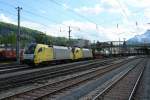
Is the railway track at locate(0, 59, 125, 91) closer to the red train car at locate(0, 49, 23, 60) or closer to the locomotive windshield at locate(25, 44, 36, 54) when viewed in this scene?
the locomotive windshield at locate(25, 44, 36, 54)

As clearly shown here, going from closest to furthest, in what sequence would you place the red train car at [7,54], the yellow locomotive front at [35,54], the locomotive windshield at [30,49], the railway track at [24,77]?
the railway track at [24,77] → the yellow locomotive front at [35,54] → the locomotive windshield at [30,49] → the red train car at [7,54]

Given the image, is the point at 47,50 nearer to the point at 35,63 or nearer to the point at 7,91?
the point at 35,63

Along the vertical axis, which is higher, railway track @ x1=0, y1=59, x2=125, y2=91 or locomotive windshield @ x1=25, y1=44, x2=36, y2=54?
locomotive windshield @ x1=25, y1=44, x2=36, y2=54

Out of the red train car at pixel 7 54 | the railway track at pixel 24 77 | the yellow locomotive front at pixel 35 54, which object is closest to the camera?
the railway track at pixel 24 77

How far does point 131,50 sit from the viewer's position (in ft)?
600

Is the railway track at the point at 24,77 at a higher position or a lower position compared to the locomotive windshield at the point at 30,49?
lower

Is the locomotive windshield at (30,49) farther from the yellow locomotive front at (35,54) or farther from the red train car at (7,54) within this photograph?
the red train car at (7,54)

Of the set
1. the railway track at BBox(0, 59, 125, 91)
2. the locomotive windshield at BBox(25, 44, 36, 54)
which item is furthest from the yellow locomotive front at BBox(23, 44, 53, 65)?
the railway track at BBox(0, 59, 125, 91)

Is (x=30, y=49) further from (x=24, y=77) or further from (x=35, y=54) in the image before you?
(x=24, y=77)

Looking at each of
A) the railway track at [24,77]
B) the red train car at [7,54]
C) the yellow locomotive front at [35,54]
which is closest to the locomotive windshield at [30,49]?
the yellow locomotive front at [35,54]

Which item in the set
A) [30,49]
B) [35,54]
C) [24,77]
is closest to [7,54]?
[30,49]

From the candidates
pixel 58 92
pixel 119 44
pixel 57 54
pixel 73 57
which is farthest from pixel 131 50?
pixel 58 92

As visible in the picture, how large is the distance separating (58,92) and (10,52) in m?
41.6

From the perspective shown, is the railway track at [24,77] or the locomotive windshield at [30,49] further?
the locomotive windshield at [30,49]
